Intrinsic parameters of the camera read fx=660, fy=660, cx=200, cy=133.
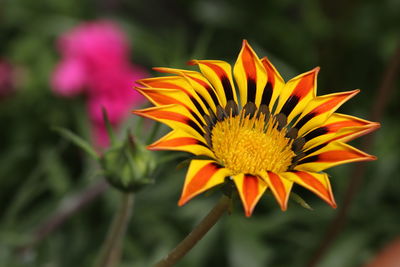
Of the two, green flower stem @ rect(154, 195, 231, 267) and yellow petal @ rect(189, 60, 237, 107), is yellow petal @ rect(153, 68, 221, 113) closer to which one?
yellow petal @ rect(189, 60, 237, 107)

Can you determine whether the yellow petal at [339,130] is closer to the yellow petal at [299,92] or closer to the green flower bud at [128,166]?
the yellow petal at [299,92]

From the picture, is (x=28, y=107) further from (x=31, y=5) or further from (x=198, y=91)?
(x=198, y=91)

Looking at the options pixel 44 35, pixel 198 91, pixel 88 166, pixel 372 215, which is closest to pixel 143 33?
pixel 44 35

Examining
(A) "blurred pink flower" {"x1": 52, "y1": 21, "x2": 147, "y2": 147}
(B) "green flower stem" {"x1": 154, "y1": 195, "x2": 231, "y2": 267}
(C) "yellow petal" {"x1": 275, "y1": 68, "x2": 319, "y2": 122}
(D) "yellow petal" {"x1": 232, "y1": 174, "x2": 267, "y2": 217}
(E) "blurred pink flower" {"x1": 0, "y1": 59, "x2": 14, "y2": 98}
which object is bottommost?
(E) "blurred pink flower" {"x1": 0, "y1": 59, "x2": 14, "y2": 98}

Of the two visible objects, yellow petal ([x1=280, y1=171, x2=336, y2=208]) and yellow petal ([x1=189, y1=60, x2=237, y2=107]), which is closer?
yellow petal ([x1=280, y1=171, x2=336, y2=208])

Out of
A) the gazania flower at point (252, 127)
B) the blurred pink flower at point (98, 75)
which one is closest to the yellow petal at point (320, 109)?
the gazania flower at point (252, 127)

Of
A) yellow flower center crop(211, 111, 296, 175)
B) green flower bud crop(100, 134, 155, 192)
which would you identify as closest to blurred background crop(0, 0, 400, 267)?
green flower bud crop(100, 134, 155, 192)

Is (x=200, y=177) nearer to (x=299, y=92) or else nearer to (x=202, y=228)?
(x=202, y=228)
